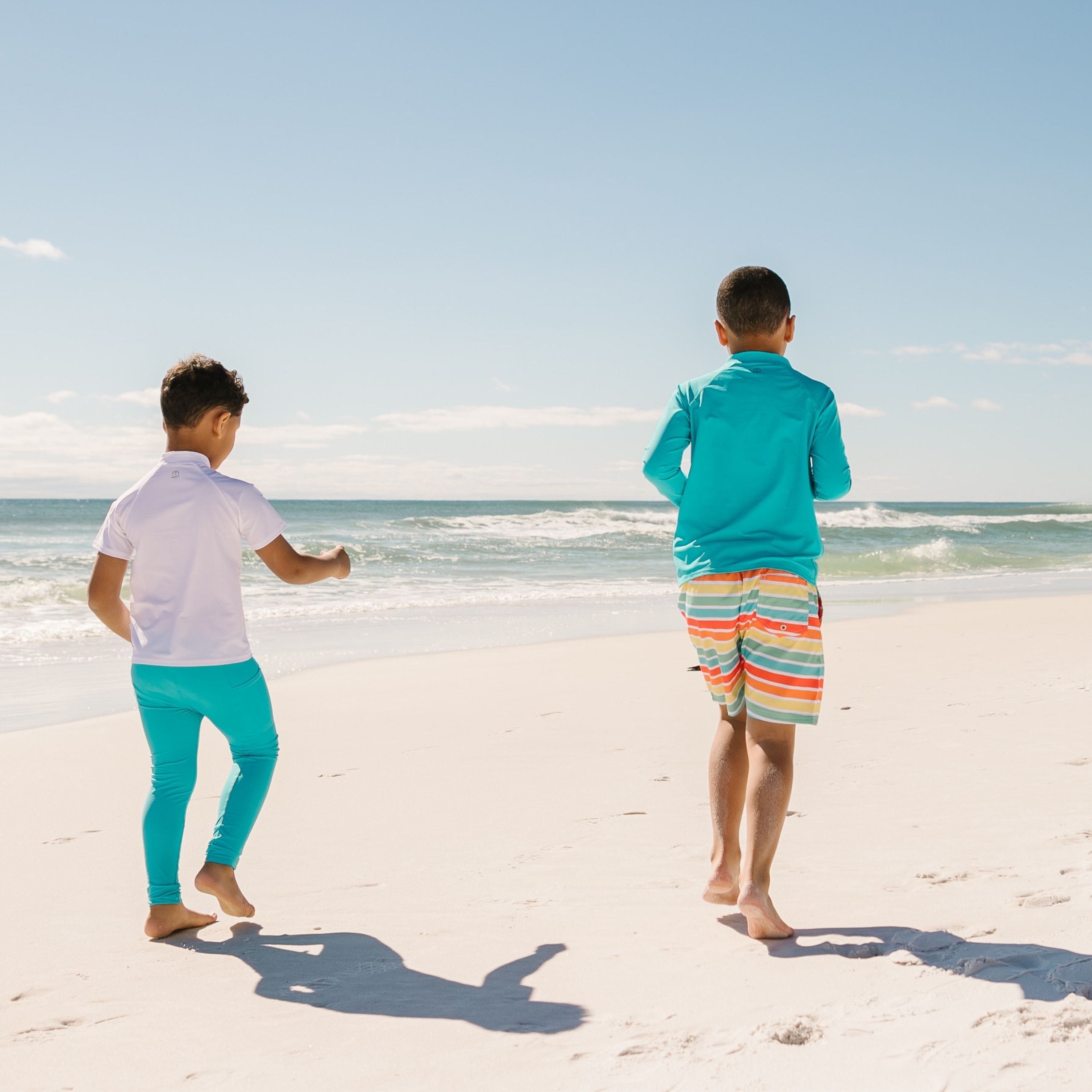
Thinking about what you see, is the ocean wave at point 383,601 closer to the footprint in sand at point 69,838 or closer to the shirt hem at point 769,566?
the footprint in sand at point 69,838

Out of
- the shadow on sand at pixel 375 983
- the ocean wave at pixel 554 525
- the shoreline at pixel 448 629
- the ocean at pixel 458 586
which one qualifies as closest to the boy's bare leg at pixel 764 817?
the shadow on sand at pixel 375 983

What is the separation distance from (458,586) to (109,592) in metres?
12.9

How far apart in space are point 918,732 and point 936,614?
6.55 m

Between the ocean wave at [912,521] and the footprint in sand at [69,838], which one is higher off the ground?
the ocean wave at [912,521]

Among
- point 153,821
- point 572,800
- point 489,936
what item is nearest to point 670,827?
point 572,800

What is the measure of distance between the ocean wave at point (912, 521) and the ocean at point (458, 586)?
964 millimetres

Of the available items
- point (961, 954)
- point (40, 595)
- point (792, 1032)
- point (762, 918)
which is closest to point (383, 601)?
point (40, 595)

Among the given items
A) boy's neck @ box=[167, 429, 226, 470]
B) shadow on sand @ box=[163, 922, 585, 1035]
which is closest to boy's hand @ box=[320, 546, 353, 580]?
boy's neck @ box=[167, 429, 226, 470]

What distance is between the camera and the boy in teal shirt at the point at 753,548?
252 centimetres

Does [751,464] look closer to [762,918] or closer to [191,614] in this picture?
[762,918]

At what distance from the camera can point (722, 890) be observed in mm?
2670

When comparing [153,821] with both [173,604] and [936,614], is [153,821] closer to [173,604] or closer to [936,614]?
[173,604]

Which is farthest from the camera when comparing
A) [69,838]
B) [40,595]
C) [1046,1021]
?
[40,595]

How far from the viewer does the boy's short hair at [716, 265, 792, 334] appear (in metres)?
2.71
